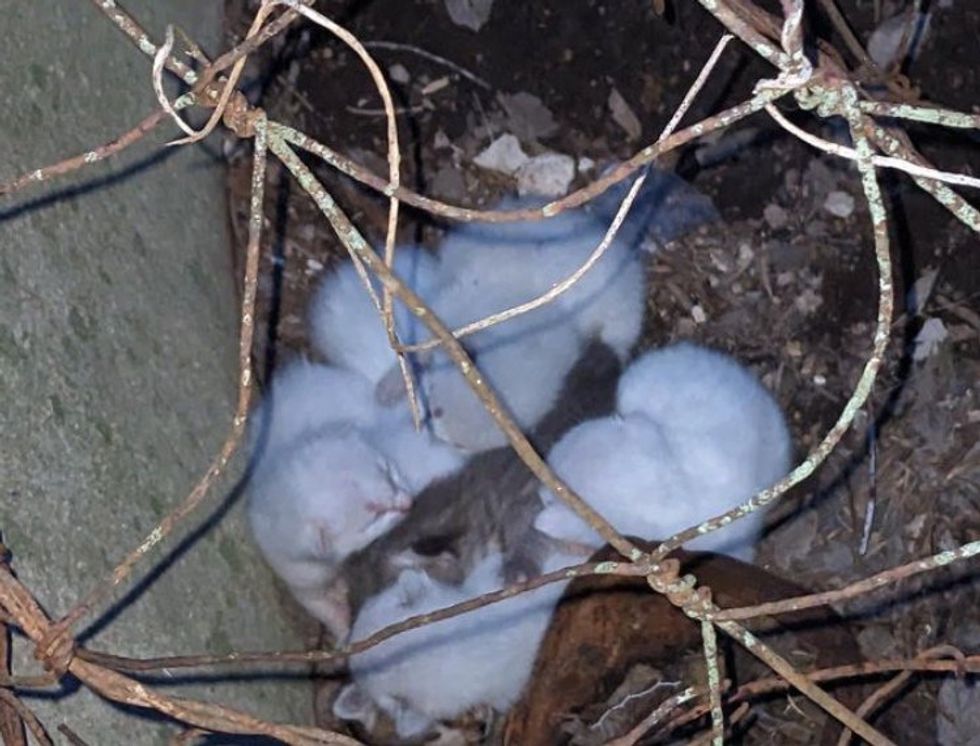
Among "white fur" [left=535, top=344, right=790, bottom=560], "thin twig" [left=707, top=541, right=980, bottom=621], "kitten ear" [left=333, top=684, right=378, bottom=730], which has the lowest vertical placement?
"kitten ear" [left=333, top=684, right=378, bottom=730]

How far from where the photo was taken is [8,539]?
1.36 metres

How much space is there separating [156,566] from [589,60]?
137cm

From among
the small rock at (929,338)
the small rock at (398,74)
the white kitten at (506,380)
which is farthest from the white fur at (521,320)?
the small rock at (929,338)

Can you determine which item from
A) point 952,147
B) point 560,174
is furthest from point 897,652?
point 560,174

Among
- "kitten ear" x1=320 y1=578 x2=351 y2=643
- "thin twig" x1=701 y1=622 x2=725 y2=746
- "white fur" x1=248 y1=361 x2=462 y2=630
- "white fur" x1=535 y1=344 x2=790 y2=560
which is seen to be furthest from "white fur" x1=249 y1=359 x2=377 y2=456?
"thin twig" x1=701 y1=622 x2=725 y2=746

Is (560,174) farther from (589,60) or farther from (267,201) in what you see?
(267,201)

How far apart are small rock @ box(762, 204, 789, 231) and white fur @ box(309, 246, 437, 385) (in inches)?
26.1

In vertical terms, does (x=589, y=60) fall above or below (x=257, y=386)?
above

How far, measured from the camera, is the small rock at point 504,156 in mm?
2547

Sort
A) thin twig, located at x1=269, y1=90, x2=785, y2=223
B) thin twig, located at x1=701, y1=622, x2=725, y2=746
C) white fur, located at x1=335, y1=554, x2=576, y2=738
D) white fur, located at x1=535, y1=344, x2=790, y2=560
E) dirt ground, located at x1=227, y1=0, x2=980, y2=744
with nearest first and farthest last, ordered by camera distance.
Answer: thin twig, located at x1=269, y1=90, x2=785, y2=223 → thin twig, located at x1=701, y1=622, x2=725, y2=746 → white fur, located at x1=335, y1=554, x2=576, y2=738 → white fur, located at x1=535, y1=344, x2=790, y2=560 → dirt ground, located at x1=227, y1=0, x2=980, y2=744

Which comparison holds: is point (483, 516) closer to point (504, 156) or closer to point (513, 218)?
point (504, 156)

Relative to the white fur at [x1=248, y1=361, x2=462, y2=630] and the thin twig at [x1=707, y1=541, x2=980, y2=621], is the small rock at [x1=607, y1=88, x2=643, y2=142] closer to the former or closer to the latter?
the white fur at [x1=248, y1=361, x2=462, y2=630]

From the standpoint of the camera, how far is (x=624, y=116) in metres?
2.51

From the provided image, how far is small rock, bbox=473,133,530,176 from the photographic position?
100 inches
